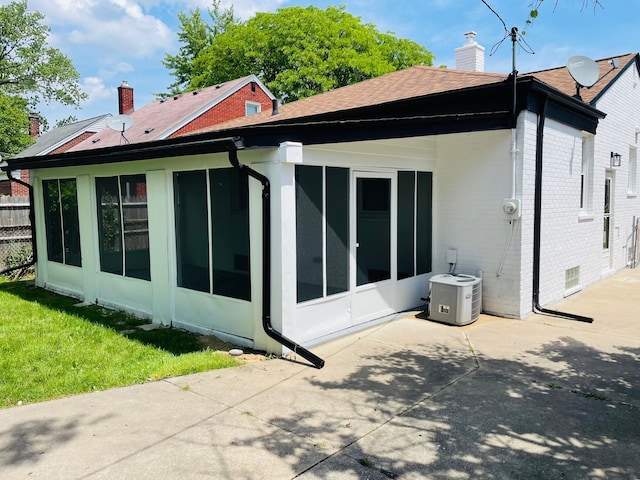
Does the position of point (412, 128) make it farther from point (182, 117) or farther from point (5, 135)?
point (5, 135)

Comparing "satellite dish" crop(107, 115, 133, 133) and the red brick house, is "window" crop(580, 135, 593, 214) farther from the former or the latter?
the red brick house

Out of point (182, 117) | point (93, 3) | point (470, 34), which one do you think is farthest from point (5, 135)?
point (470, 34)

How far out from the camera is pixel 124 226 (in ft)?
27.2

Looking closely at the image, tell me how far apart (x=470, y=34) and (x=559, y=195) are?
5.20 m

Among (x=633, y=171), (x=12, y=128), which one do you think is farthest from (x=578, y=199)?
(x=12, y=128)

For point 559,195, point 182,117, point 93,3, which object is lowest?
point 559,195

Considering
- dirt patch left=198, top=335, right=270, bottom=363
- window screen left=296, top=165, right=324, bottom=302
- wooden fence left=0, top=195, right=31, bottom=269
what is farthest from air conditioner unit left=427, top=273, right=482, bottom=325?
wooden fence left=0, top=195, right=31, bottom=269

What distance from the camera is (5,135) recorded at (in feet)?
105

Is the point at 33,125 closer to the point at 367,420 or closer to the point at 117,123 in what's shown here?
the point at 117,123

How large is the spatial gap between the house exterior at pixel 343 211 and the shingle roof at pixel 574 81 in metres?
0.10

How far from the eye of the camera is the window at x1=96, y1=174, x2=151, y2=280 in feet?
25.8

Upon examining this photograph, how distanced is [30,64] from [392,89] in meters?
34.9

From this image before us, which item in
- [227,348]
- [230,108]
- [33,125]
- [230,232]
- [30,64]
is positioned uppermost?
[30,64]

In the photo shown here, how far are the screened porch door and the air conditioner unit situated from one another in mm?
684
